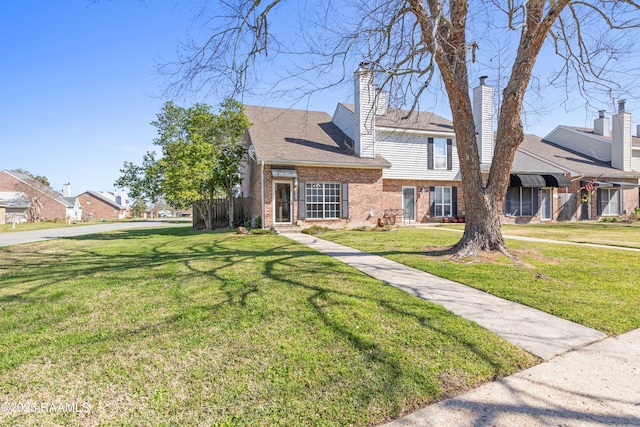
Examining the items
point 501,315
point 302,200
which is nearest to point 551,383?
point 501,315

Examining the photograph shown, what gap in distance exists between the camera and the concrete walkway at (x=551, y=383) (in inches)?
81.4

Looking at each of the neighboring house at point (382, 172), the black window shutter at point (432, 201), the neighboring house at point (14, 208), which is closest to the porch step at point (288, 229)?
the neighboring house at point (382, 172)

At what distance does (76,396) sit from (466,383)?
9.05 ft

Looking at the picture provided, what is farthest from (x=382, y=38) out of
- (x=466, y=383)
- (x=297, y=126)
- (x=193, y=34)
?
(x=297, y=126)

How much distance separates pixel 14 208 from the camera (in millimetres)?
40719

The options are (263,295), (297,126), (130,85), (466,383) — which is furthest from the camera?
(297,126)

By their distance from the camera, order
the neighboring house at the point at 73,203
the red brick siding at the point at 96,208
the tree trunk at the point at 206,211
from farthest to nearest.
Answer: the red brick siding at the point at 96,208 → the neighboring house at the point at 73,203 → the tree trunk at the point at 206,211

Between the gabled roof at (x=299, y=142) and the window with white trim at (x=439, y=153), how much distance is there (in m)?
3.70

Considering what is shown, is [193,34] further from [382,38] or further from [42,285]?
[42,285]

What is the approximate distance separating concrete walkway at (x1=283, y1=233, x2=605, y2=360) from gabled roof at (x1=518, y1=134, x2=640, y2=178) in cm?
2030

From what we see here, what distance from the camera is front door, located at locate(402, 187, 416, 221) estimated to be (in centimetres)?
1759

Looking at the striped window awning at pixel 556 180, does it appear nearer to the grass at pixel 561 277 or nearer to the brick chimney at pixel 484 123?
the brick chimney at pixel 484 123

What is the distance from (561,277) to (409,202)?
491 inches

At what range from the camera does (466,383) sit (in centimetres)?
244
